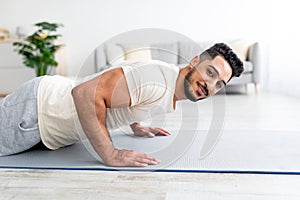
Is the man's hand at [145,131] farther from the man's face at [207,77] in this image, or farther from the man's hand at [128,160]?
the man's face at [207,77]

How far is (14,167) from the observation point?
1.51 meters

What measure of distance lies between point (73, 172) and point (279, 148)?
92 cm

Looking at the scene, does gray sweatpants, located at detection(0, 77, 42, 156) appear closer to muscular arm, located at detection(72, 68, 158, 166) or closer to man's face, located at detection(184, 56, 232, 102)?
muscular arm, located at detection(72, 68, 158, 166)

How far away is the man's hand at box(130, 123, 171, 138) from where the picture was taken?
6.48ft

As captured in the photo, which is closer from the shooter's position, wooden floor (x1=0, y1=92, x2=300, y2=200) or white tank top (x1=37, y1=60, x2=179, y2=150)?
wooden floor (x1=0, y1=92, x2=300, y2=200)

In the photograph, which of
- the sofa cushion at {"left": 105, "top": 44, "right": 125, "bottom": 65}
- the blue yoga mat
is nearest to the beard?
the blue yoga mat

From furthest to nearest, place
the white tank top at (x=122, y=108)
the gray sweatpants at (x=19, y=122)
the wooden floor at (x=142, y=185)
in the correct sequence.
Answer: the gray sweatpants at (x=19, y=122) < the white tank top at (x=122, y=108) < the wooden floor at (x=142, y=185)

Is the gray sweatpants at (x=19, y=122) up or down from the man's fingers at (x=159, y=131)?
up

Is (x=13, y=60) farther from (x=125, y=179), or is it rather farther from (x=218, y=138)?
(x=125, y=179)

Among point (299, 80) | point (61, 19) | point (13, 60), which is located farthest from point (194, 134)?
point (61, 19)

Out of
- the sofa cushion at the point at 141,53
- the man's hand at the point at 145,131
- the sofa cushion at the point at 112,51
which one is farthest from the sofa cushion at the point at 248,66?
the man's hand at the point at 145,131

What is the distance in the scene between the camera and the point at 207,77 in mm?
1435

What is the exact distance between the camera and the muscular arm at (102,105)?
141cm

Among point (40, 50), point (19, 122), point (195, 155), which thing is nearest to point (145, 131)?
point (195, 155)
